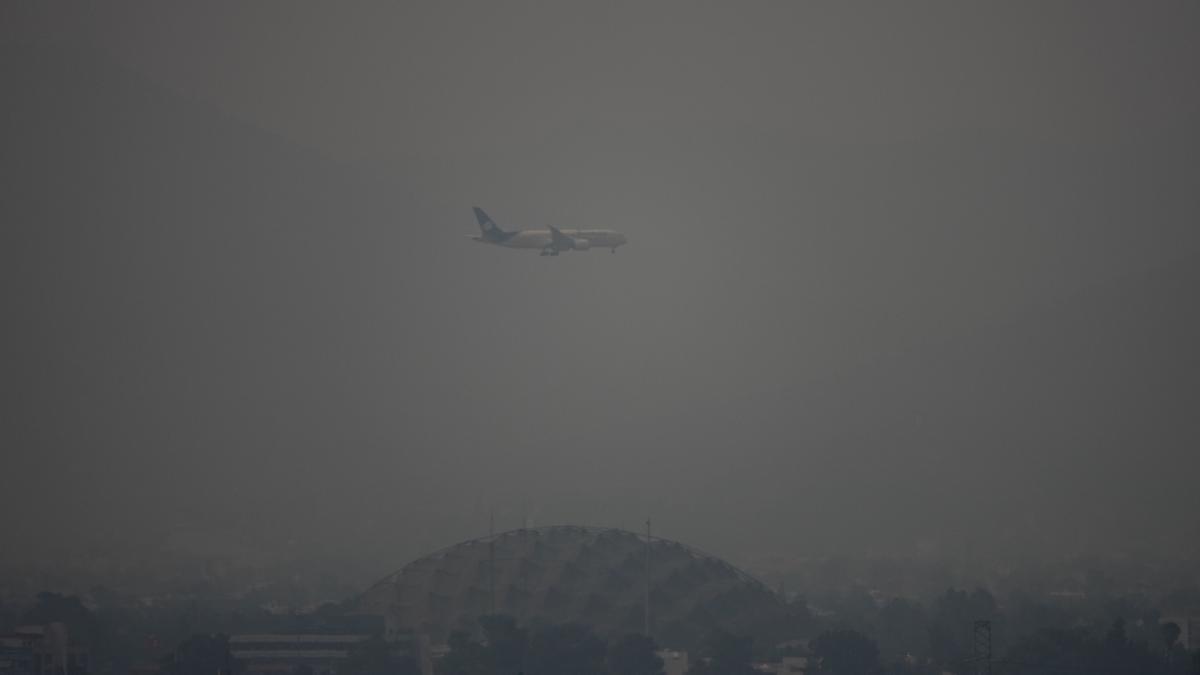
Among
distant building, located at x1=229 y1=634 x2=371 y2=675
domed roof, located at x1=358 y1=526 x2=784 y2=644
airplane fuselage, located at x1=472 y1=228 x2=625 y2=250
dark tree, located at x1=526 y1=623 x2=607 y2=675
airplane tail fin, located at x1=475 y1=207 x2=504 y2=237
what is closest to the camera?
dark tree, located at x1=526 y1=623 x2=607 y2=675

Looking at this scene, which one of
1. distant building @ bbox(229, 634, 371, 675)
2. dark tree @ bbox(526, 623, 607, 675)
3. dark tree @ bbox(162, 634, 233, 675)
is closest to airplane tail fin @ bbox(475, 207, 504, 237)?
distant building @ bbox(229, 634, 371, 675)

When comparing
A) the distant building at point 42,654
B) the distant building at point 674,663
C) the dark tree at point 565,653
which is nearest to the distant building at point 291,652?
the distant building at point 42,654

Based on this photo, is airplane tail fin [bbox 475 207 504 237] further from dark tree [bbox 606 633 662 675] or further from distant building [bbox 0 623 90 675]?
dark tree [bbox 606 633 662 675]

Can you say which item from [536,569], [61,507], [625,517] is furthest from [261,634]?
[61,507]

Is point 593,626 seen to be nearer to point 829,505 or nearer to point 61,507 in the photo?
point 829,505

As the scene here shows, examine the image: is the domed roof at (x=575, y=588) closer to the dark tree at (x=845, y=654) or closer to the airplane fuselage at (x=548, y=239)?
the dark tree at (x=845, y=654)
